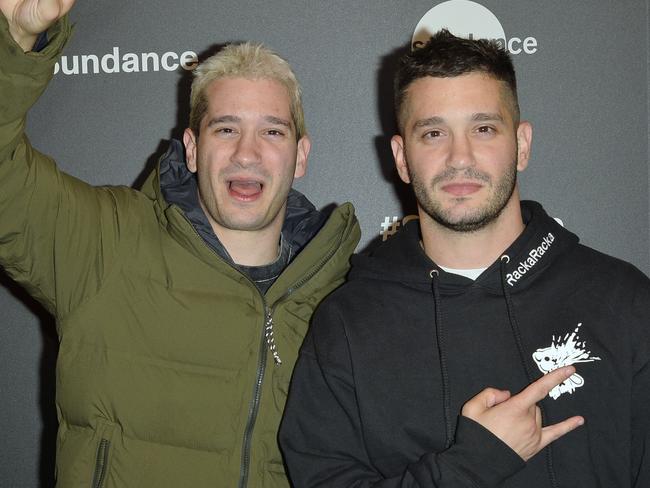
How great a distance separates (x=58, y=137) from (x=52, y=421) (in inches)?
32.6

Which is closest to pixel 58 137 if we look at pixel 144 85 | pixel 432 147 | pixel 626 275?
pixel 144 85

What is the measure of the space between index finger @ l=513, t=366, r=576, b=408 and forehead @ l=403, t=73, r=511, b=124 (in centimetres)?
58

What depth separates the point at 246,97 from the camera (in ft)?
6.40

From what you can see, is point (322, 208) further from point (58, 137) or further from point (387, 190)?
point (58, 137)

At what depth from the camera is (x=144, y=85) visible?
237cm

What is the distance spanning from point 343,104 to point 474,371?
101 cm

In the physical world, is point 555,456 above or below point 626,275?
below

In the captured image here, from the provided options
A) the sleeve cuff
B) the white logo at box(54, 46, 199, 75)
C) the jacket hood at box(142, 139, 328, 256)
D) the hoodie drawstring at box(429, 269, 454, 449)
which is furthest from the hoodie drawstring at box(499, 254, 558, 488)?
the white logo at box(54, 46, 199, 75)

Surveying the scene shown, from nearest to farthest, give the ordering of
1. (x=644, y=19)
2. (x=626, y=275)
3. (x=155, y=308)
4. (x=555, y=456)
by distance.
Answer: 1. (x=555, y=456)
2. (x=626, y=275)
3. (x=155, y=308)
4. (x=644, y=19)

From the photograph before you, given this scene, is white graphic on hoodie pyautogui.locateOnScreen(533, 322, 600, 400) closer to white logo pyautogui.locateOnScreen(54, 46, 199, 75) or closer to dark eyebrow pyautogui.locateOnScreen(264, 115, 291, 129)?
dark eyebrow pyautogui.locateOnScreen(264, 115, 291, 129)

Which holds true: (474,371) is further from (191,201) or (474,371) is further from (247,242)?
(191,201)

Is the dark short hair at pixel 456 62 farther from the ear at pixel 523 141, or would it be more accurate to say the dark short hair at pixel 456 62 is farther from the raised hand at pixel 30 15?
→ the raised hand at pixel 30 15

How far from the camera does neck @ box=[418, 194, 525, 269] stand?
1.76 m

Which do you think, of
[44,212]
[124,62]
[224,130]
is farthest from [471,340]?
[124,62]
